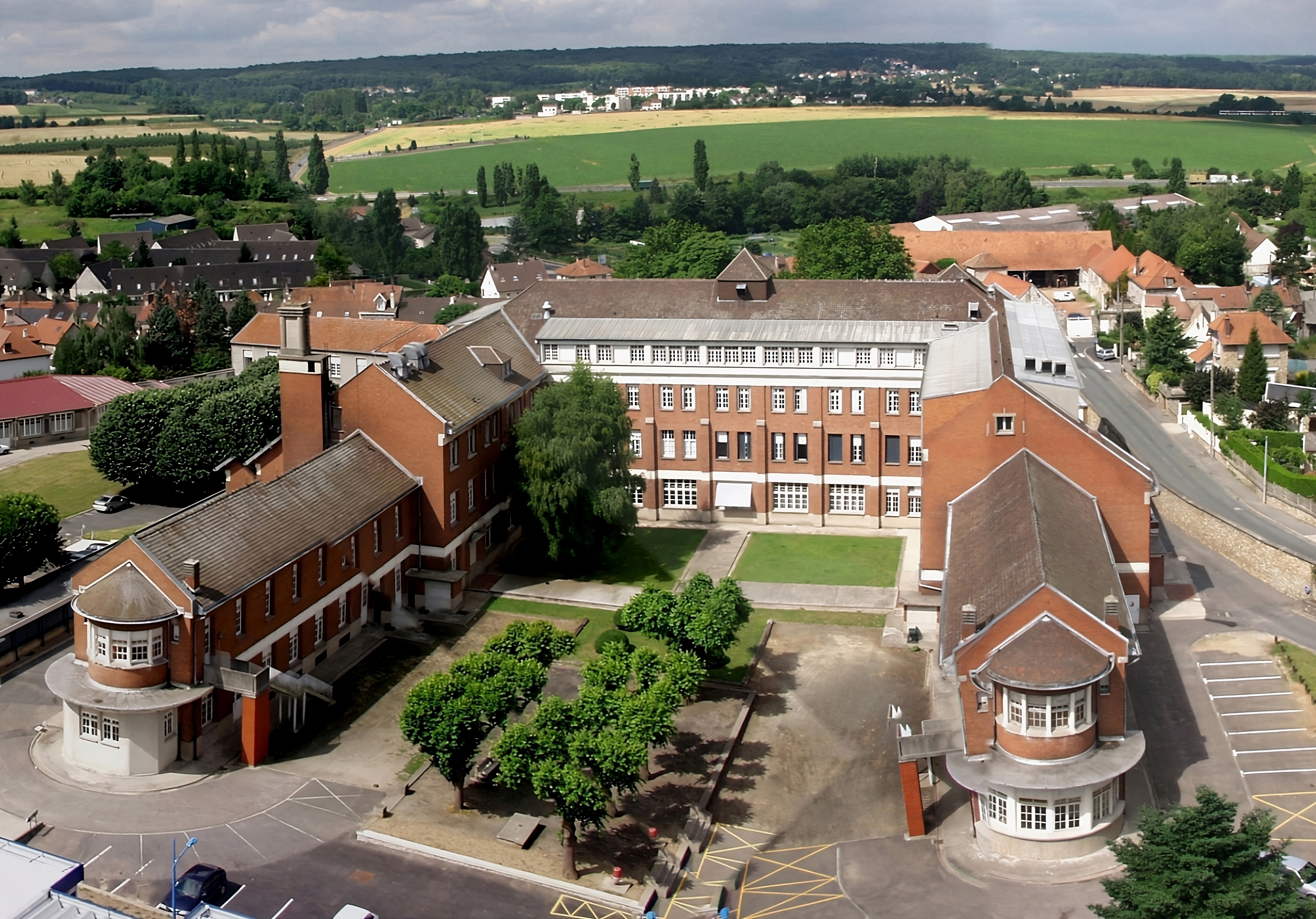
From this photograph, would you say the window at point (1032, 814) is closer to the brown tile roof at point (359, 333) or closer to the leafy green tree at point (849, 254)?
the brown tile roof at point (359, 333)

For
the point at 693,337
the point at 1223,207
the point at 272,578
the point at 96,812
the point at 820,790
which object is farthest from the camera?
Result: the point at 1223,207

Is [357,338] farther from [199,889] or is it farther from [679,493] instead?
[199,889]

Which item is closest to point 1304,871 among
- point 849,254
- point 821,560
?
point 821,560

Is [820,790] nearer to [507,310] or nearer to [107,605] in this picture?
[107,605]

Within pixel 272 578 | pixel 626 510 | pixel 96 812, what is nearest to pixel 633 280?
pixel 626 510

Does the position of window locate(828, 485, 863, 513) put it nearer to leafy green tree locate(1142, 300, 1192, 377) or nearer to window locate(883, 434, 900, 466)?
window locate(883, 434, 900, 466)

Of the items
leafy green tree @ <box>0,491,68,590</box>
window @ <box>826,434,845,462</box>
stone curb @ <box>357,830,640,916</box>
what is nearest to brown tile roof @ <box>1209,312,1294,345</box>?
window @ <box>826,434,845,462</box>

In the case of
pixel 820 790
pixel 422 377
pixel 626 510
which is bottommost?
pixel 820 790
